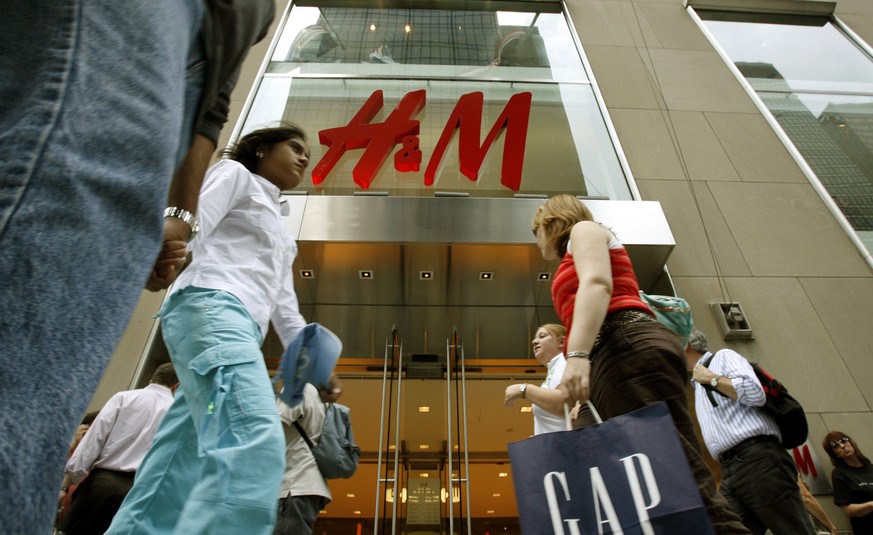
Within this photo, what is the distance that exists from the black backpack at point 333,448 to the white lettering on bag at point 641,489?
1894 mm

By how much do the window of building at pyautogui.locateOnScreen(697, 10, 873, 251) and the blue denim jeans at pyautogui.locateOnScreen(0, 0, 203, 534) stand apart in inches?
264

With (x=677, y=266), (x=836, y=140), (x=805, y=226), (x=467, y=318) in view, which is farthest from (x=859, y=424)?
(x=836, y=140)

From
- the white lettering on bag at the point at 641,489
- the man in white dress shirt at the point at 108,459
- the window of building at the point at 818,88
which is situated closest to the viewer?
the white lettering on bag at the point at 641,489

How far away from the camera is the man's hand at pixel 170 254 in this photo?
115 centimetres

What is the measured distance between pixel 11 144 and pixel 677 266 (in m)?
5.29

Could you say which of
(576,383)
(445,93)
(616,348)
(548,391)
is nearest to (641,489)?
(576,383)

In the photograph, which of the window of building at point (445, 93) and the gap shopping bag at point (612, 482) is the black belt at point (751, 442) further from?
the window of building at point (445, 93)

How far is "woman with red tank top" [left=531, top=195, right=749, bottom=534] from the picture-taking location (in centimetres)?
157

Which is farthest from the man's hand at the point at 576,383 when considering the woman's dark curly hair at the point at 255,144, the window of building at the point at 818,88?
the window of building at the point at 818,88

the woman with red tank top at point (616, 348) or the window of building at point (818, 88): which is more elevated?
the window of building at point (818, 88)

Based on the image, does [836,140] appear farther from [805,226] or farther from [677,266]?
[677,266]

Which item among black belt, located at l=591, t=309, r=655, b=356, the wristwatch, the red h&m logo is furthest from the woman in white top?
the red h&m logo

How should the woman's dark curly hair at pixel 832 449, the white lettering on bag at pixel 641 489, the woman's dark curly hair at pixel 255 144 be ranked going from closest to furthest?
the white lettering on bag at pixel 641 489
the woman's dark curly hair at pixel 255 144
the woman's dark curly hair at pixel 832 449

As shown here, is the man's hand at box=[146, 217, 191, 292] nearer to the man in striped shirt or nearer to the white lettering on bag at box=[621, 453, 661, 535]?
the white lettering on bag at box=[621, 453, 661, 535]
